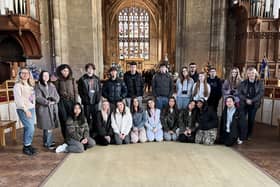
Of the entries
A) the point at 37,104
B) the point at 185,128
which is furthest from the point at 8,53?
the point at 185,128

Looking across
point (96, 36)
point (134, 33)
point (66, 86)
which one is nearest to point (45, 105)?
point (66, 86)

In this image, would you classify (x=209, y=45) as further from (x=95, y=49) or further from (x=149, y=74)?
(x=95, y=49)

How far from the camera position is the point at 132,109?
4.39m

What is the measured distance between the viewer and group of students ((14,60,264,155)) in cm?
376

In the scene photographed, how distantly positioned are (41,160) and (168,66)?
239 inches

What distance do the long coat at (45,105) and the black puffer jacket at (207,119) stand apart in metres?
2.53

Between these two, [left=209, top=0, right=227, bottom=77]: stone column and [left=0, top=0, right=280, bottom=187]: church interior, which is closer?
[left=0, top=0, right=280, bottom=187]: church interior

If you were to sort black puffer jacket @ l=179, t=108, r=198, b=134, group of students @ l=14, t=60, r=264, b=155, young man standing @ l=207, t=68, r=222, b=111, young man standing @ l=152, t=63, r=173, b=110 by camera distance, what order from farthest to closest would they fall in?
young man standing @ l=207, t=68, r=222, b=111
young man standing @ l=152, t=63, r=173, b=110
black puffer jacket @ l=179, t=108, r=198, b=134
group of students @ l=14, t=60, r=264, b=155

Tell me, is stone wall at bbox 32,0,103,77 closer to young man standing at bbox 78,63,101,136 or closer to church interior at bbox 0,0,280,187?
church interior at bbox 0,0,280,187

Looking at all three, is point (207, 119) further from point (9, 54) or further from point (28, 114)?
point (9, 54)

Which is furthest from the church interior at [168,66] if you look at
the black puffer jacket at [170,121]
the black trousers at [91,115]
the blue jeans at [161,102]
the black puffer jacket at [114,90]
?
the black puffer jacket at [114,90]

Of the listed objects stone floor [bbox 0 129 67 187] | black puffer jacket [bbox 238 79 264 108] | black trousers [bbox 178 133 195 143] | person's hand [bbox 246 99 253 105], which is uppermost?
black puffer jacket [bbox 238 79 264 108]

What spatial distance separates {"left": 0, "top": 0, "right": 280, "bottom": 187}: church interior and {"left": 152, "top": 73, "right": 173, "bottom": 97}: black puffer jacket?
3.23ft

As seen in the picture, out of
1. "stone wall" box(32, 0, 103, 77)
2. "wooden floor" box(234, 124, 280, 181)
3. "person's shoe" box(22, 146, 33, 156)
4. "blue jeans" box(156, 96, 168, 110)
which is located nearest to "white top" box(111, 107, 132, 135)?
"blue jeans" box(156, 96, 168, 110)
